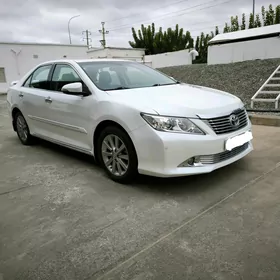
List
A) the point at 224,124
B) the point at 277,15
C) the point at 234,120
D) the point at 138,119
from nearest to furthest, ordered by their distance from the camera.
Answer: the point at 138,119 → the point at 224,124 → the point at 234,120 → the point at 277,15

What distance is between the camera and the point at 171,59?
24047mm

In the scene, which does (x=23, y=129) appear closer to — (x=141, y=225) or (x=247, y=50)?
(x=141, y=225)

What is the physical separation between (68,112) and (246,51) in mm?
12209

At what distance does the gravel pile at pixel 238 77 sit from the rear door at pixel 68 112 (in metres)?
5.50

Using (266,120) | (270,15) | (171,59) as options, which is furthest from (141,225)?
(270,15)

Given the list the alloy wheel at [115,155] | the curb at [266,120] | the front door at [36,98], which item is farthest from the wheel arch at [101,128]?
the curb at [266,120]

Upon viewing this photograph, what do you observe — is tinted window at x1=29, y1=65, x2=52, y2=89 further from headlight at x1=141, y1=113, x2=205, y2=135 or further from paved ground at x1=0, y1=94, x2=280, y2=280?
headlight at x1=141, y1=113, x2=205, y2=135

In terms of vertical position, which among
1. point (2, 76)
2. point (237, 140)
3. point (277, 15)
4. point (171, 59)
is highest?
point (277, 15)

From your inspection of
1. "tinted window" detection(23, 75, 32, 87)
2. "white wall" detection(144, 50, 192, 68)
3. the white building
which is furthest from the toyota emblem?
"white wall" detection(144, 50, 192, 68)

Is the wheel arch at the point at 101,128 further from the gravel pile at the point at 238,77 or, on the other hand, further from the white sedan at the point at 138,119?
the gravel pile at the point at 238,77

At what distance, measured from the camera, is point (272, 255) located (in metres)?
1.94

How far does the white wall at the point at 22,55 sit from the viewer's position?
22.0 m

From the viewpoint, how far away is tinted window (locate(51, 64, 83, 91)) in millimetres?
3713

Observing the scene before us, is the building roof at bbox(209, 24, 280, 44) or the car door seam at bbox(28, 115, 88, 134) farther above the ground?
the building roof at bbox(209, 24, 280, 44)
